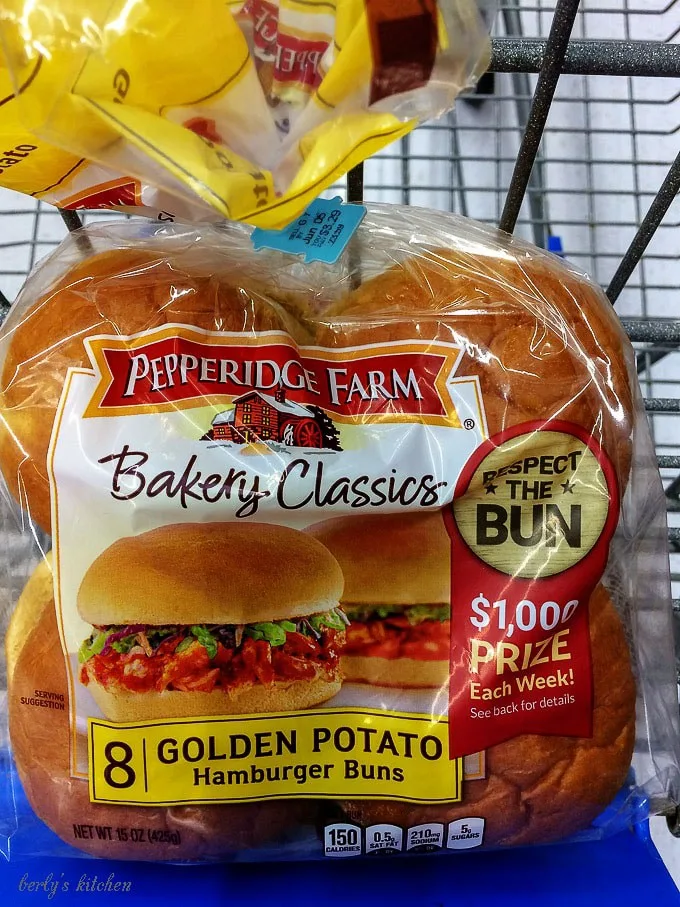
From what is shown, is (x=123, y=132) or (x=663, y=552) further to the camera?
(x=663, y=552)

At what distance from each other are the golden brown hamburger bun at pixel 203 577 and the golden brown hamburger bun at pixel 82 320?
7 cm

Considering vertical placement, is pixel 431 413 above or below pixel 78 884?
above

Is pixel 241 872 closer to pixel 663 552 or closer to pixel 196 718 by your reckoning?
pixel 196 718

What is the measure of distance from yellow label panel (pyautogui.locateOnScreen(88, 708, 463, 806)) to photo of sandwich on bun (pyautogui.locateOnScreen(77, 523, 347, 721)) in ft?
0.05

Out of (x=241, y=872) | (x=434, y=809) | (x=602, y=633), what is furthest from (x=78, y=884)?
(x=602, y=633)

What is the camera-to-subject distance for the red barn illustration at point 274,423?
0.46 metres

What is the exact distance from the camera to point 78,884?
52 cm

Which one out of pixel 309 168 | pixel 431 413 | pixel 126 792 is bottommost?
pixel 126 792

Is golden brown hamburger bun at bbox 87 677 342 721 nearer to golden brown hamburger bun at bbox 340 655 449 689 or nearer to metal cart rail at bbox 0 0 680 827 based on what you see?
golden brown hamburger bun at bbox 340 655 449 689

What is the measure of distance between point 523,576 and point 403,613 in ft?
0.26

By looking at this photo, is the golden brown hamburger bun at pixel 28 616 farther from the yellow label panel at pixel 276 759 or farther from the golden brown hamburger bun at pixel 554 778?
the golden brown hamburger bun at pixel 554 778

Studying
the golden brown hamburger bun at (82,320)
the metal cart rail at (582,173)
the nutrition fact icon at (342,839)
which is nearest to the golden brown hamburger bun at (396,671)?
the nutrition fact icon at (342,839)

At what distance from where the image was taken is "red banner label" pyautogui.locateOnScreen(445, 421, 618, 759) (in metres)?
0.48

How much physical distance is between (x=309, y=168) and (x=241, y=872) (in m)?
0.46
